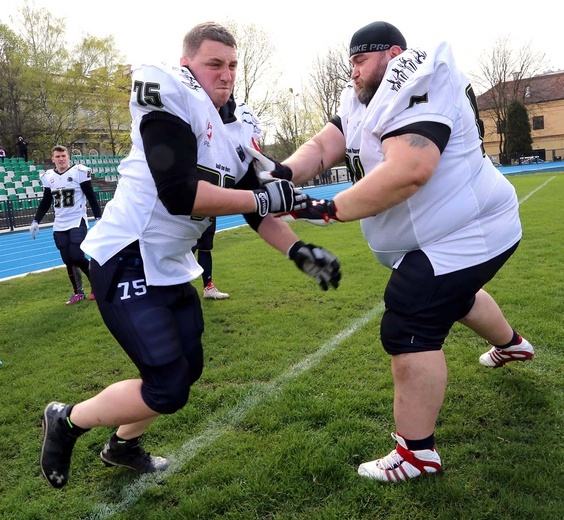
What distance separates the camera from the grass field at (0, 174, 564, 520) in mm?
2414

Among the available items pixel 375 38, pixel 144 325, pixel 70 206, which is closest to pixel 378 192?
pixel 375 38

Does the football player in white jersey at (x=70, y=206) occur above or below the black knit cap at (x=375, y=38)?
below

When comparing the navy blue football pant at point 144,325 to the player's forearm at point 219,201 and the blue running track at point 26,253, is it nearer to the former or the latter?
the player's forearm at point 219,201

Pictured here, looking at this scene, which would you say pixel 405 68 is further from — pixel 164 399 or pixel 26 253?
pixel 26 253

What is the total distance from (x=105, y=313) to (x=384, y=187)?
1.39m

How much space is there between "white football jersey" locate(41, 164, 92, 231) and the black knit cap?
6081 millimetres

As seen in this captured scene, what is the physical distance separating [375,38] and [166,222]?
1.31 meters

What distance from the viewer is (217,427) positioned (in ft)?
10.5

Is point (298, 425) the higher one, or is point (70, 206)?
point (70, 206)

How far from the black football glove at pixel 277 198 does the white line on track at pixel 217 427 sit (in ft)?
4.93

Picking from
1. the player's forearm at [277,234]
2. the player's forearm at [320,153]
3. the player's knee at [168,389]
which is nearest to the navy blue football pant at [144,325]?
the player's knee at [168,389]

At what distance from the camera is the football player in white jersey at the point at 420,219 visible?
2.25 meters

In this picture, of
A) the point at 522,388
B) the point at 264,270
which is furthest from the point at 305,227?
the point at 522,388

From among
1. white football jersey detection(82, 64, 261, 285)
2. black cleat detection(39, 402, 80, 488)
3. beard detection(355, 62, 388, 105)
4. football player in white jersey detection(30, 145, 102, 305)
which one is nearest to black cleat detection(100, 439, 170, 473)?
black cleat detection(39, 402, 80, 488)
